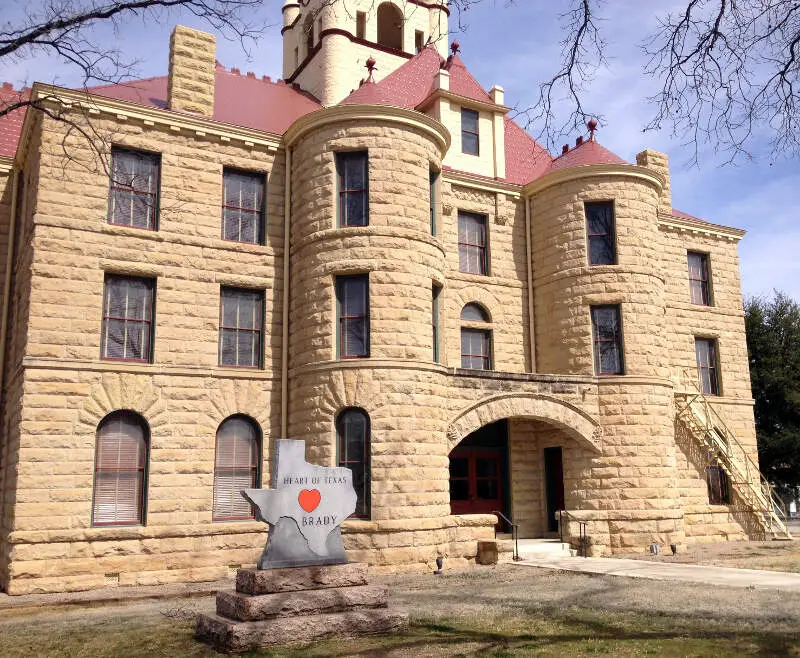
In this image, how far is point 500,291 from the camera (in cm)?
2267

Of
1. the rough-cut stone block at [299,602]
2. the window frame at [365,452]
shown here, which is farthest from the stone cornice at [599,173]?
the rough-cut stone block at [299,602]

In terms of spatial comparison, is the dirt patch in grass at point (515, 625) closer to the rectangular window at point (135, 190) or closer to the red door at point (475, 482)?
the red door at point (475, 482)

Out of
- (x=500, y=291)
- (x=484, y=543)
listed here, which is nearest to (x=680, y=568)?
(x=484, y=543)

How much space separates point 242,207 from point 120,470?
279 inches

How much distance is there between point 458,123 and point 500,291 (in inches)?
208

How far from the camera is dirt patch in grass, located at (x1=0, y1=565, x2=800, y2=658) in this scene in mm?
8750

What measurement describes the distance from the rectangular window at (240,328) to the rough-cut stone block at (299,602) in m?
9.19

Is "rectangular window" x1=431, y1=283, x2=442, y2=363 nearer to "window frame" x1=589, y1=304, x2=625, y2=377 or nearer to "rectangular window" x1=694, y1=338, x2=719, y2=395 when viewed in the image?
"window frame" x1=589, y1=304, x2=625, y2=377

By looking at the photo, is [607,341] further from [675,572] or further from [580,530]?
[675,572]

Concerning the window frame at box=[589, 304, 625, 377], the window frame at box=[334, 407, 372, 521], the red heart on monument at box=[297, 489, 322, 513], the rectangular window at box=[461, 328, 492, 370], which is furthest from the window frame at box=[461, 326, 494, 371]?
the red heart on monument at box=[297, 489, 322, 513]

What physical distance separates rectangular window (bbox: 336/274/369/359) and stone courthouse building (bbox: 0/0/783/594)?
5 centimetres

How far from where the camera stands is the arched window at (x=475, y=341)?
22078 millimetres

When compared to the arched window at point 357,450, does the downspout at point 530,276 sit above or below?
above

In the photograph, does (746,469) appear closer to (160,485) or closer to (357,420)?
(357,420)
